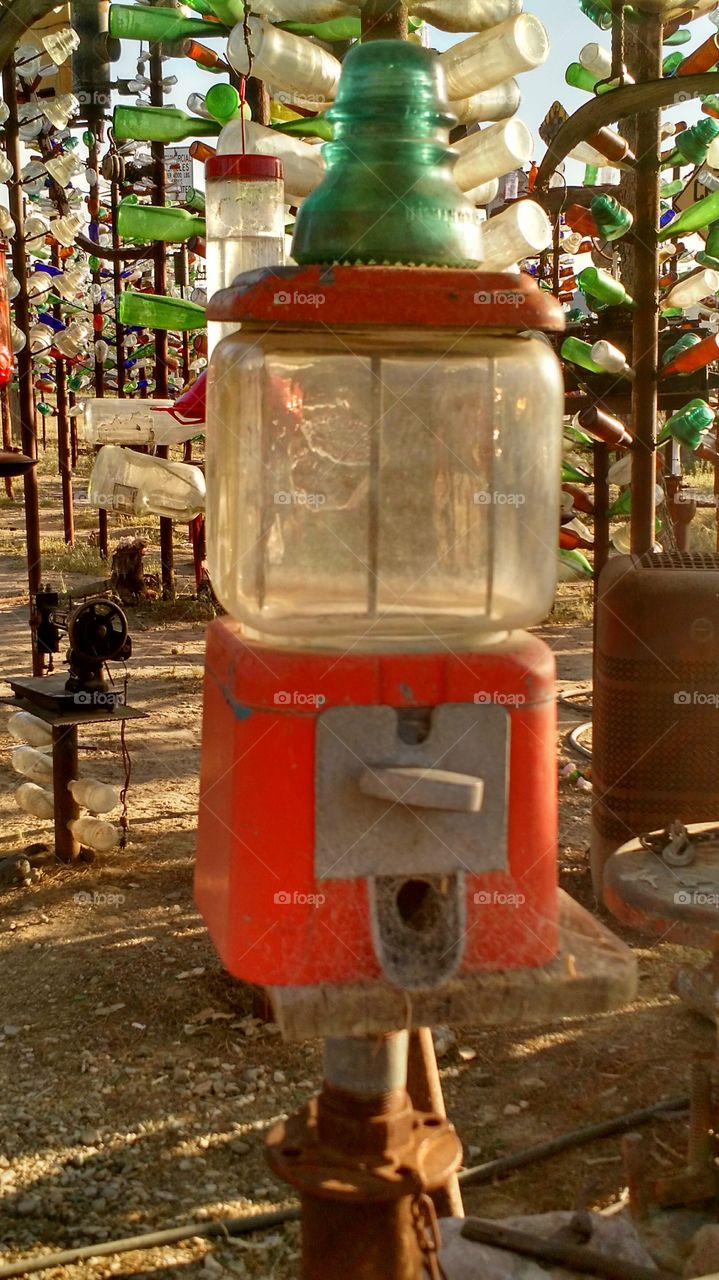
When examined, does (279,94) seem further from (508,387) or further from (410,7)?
(508,387)

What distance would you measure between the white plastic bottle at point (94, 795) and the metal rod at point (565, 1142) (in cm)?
231

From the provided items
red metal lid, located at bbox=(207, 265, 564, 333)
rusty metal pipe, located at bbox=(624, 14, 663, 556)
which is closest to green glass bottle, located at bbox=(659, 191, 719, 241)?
rusty metal pipe, located at bbox=(624, 14, 663, 556)

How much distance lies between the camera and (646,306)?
4.51 m

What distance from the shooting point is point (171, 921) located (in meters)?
4.71

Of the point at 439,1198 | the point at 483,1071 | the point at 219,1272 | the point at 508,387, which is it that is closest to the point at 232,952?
the point at 508,387

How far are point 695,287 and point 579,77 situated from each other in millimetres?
936

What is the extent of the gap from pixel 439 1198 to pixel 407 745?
3.53ft

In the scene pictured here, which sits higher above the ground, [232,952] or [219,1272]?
[232,952]

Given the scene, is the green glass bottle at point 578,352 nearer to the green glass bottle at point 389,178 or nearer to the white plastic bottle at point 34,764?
the white plastic bottle at point 34,764

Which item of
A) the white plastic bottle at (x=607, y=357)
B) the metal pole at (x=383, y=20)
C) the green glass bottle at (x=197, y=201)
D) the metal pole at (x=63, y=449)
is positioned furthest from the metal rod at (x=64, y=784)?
the metal pole at (x=63, y=449)

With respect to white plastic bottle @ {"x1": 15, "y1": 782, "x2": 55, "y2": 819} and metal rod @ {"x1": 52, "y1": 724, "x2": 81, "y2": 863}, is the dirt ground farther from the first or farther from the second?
white plastic bottle @ {"x1": 15, "y1": 782, "x2": 55, "y2": 819}

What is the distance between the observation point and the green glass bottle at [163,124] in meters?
4.00

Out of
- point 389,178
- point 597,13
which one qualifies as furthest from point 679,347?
point 389,178

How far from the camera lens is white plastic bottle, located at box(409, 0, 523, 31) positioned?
260 centimetres
